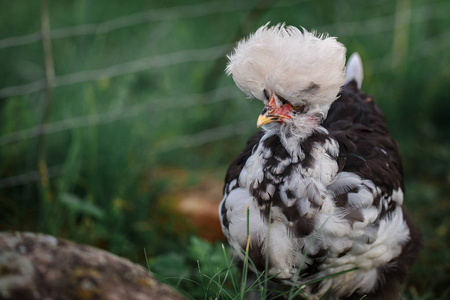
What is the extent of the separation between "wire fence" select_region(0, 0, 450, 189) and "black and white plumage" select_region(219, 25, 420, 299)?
1465mm

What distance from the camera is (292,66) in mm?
1854

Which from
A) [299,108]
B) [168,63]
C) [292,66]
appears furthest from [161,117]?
[292,66]

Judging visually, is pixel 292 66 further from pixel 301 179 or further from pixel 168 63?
pixel 168 63

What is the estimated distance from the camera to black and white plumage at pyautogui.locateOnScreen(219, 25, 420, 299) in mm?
1905

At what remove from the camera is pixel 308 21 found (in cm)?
476

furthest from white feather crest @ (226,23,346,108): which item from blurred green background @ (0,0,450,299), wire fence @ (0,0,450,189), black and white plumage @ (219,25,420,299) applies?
wire fence @ (0,0,450,189)

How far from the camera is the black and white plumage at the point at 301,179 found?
1905 mm

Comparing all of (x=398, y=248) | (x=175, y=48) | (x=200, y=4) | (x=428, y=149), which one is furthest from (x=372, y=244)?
(x=200, y=4)

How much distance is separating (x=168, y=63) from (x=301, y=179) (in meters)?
2.13

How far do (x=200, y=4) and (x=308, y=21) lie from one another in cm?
116

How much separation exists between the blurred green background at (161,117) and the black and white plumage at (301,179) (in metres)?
0.50

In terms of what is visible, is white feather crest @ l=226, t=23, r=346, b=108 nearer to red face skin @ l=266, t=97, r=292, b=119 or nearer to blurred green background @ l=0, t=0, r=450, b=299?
red face skin @ l=266, t=97, r=292, b=119

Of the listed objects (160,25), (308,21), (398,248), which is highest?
(160,25)

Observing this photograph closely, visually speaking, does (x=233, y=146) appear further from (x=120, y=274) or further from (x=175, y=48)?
(x=120, y=274)
